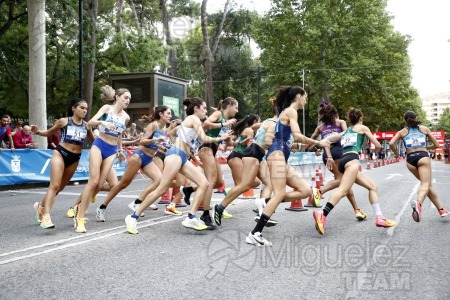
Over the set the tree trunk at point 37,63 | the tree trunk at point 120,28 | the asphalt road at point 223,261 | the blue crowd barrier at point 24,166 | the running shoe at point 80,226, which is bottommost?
the asphalt road at point 223,261

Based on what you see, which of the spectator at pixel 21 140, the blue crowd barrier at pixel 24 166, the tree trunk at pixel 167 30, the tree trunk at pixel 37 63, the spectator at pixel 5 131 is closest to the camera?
the blue crowd barrier at pixel 24 166

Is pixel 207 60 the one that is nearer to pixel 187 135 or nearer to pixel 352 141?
pixel 352 141

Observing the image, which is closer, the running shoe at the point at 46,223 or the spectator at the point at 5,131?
the running shoe at the point at 46,223

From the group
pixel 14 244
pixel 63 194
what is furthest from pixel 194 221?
pixel 63 194

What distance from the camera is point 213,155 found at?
756 centimetres

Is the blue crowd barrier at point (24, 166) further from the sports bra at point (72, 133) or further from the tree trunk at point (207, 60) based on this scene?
the tree trunk at point (207, 60)

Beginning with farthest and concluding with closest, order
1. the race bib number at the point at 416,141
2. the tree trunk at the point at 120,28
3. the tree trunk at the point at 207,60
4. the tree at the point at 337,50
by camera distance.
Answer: the tree at the point at 337,50 < the tree trunk at the point at 207,60 < the tree trunk at the point at 120,28 < the race bib number at the point at 416,141

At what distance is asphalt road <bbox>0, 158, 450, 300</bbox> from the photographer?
160 inches

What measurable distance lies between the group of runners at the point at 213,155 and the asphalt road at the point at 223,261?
12.0 inches

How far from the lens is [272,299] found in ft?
12.6

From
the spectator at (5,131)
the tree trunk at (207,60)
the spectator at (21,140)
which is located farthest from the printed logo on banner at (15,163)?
the tree trunk at (207,60)

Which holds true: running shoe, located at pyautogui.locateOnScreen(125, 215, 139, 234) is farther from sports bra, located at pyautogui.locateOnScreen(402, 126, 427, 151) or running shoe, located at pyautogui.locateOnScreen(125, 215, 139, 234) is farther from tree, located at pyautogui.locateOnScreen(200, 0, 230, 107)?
tree, located at pyautogui.locateOnScreen(200, 0, 230, 107)

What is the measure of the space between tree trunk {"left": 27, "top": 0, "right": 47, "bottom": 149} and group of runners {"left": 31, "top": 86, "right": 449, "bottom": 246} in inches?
386

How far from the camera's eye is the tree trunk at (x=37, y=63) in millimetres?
16438
